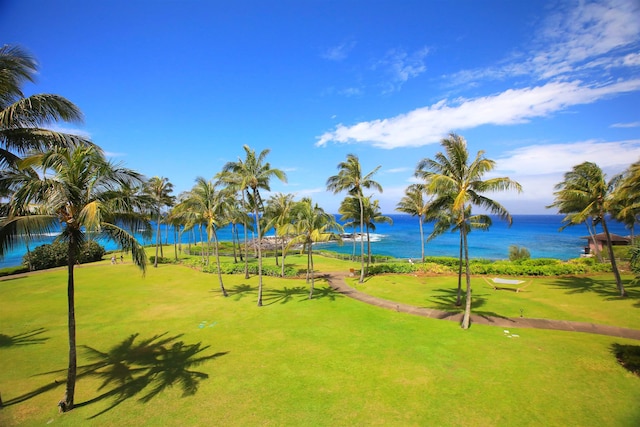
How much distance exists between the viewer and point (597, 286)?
23297 millimetres

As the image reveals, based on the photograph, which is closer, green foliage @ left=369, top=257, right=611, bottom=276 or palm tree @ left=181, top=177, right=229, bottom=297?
palm tree @ left=181, top=177, right=229, bottom=297

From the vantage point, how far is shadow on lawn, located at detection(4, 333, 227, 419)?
10453mm

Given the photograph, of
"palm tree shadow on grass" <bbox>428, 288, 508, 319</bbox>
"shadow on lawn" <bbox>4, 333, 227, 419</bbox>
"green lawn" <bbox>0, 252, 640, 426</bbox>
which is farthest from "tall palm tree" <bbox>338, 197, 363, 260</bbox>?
"shadow on lawn" <bbox>4, 333, 227, 419</bbox>

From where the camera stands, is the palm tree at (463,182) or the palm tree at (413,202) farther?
the palm tree at (413,202)

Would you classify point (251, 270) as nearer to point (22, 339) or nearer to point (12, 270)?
point (22, 339)

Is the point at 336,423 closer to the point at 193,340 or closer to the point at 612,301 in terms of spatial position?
the point at 193,340

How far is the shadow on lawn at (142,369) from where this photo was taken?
10.5m

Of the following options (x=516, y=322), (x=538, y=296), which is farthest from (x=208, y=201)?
(x=538, y=296)

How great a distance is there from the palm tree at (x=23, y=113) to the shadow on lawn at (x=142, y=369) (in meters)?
9.08

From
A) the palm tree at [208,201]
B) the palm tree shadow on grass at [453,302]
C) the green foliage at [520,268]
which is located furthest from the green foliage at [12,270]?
the palm tree shadow on grass at [453,302]

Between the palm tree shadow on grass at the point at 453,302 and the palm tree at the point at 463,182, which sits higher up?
the palm tree at the point at 463,182

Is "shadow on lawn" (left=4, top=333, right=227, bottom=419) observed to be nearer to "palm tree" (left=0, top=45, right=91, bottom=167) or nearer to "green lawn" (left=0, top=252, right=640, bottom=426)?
"green lawn" (left=0, top=252, right=640, bottom=426)

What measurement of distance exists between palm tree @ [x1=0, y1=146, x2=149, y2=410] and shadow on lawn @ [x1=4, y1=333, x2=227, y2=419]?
1.67 meters

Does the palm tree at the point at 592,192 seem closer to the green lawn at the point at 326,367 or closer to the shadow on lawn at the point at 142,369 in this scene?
the green lawn at the point at 326,367
